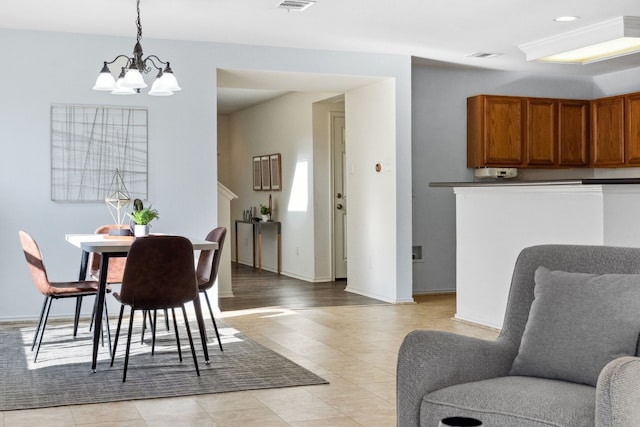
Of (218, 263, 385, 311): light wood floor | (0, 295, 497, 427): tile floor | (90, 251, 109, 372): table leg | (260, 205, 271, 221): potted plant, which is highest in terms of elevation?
(260, 205, 271, 221): potted plant

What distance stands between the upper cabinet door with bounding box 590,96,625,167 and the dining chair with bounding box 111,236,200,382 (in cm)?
568

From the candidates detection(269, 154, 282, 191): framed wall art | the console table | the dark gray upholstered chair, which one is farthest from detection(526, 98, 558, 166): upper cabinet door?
the dark gray upholstered chair

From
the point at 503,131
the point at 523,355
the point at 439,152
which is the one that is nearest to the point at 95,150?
the point at 439,152

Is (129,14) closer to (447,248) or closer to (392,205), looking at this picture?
(392,205)

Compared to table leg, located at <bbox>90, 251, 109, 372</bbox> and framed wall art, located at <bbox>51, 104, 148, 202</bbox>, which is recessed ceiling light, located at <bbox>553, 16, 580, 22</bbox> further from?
table leg, located at <bbox>90, 251, 109, 372</bbox>

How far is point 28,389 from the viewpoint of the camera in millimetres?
4234

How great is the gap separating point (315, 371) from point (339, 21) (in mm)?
2921

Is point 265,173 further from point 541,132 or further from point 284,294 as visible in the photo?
point 541,132

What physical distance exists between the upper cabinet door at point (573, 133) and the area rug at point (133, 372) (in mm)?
4730

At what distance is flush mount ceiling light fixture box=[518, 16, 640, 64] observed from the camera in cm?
642

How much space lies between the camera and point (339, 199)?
9805 millimetres

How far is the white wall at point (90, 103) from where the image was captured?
659 cm

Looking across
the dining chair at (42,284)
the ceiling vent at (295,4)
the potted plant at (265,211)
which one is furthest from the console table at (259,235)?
the dining chair at (42,284)

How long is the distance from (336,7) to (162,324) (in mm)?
Answer: 2761
